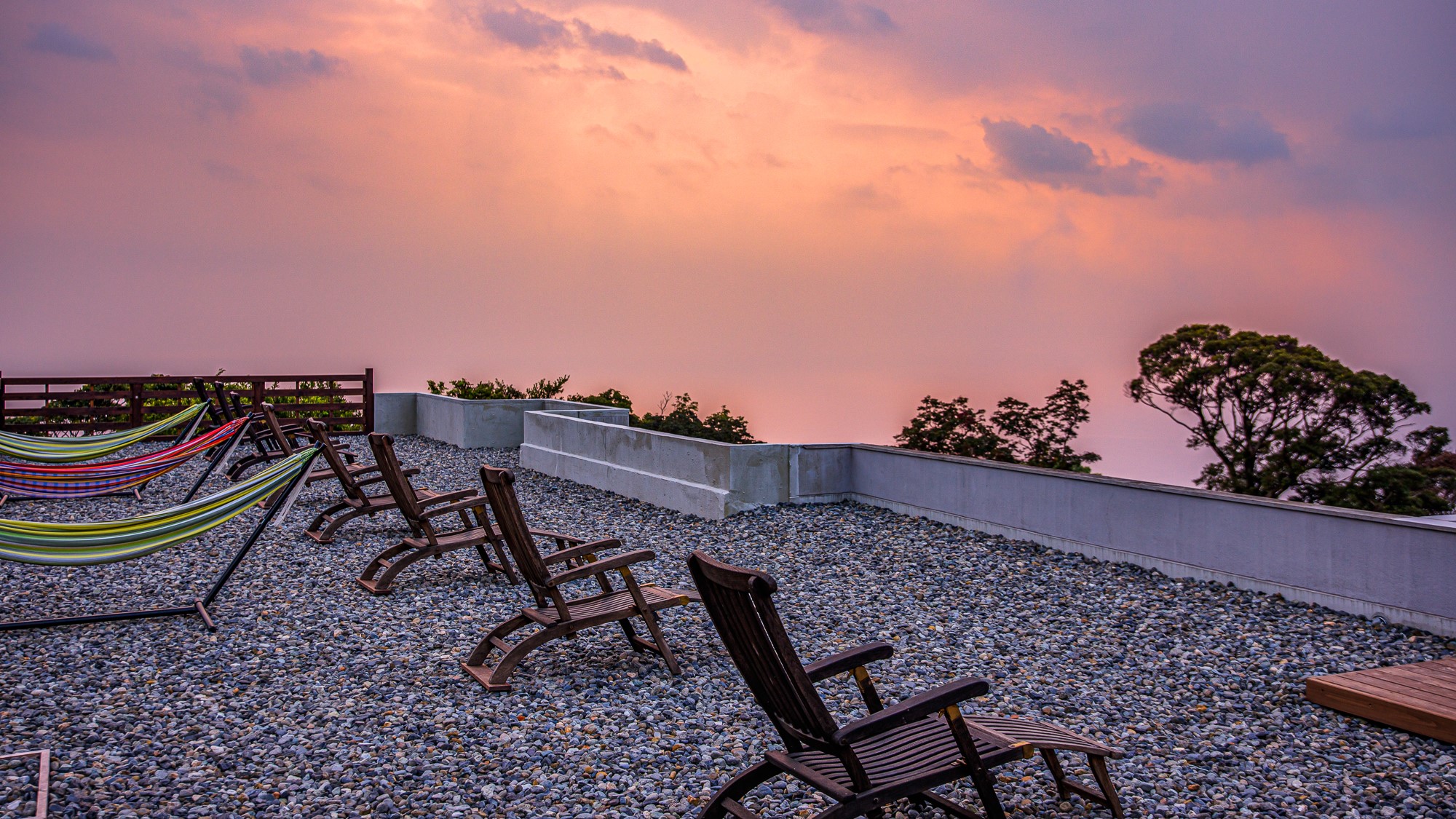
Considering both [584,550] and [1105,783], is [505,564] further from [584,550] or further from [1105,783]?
[1105,783]

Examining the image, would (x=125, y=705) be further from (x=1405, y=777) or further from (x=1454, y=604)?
(x=1454, y=604)

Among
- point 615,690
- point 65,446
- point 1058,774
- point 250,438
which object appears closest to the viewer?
point 1058,774

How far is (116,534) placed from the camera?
15.7 ft

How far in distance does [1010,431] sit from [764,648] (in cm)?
1338

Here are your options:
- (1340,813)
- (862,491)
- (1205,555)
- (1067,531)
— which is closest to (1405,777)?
(1340,813)

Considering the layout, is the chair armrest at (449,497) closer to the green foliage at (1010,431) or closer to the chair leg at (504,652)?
the chair leg at (504,652)

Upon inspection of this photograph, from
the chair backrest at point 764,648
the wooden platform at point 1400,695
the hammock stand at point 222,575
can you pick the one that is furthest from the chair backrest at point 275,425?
the wooden platform at point 1400,695

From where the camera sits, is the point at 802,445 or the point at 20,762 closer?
the point at 20,762

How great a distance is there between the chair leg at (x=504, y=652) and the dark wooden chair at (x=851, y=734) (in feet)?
4.79

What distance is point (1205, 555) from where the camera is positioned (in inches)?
238

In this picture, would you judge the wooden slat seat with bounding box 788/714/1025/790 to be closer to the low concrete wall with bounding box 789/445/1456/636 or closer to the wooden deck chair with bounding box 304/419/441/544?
the low concrete wall with bounding box 789/445/1456/636

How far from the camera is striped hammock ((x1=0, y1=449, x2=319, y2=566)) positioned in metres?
4.61

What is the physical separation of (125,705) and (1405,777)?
4742mm

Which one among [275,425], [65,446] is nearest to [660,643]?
[275,425]
